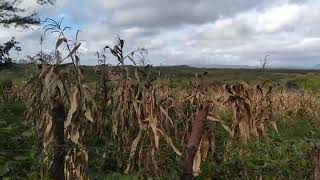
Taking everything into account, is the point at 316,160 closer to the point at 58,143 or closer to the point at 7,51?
the point at 58,143

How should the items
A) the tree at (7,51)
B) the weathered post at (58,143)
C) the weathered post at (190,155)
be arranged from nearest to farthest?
the weathered post at (190,155) < the weathered post at (58,143) < the tree at (7,51)

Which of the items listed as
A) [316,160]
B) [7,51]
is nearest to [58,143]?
[316,160]

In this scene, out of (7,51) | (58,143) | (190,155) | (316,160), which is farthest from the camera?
(7,51)

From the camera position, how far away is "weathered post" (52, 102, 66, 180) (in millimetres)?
4090

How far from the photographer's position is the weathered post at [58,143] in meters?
4.09

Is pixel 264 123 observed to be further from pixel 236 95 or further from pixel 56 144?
pixel 56 144

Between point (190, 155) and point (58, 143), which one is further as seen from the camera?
point (58, 143)

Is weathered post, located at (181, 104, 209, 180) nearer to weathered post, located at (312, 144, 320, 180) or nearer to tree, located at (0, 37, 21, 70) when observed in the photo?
weathered post, located at (312, 144, 320, 180)

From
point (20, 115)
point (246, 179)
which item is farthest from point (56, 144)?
point (20, 115)

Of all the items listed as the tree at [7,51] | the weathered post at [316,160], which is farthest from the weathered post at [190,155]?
the tree at [7,51]

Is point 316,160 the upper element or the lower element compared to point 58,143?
lower

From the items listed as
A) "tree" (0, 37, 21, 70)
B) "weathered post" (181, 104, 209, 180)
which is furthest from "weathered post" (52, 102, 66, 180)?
"tree" (0, 37, 21, 70)

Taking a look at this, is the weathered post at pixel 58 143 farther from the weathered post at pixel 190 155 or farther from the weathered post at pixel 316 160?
the weathered post at pixel 316 160

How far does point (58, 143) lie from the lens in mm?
4152
